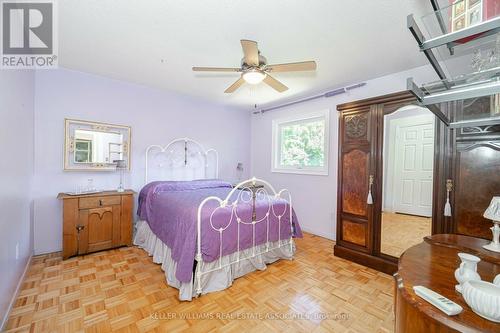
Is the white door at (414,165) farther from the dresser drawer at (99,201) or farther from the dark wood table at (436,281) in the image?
the dresser drawer at (99,201)

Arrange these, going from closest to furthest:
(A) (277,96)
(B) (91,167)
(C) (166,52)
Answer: (C) (166,52)
(B) (91,167)
(A) (277,96)

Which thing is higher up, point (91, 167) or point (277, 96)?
point (277, 96)

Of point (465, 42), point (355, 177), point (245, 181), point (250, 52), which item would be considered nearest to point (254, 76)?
point (250, 52)

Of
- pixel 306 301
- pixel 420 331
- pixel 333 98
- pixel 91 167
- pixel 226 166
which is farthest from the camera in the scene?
pixel 226 166

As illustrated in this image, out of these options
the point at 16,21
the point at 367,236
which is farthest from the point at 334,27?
the point at 16,21

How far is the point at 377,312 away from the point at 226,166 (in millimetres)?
3545

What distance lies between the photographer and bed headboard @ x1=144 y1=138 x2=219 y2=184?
3.78 meters

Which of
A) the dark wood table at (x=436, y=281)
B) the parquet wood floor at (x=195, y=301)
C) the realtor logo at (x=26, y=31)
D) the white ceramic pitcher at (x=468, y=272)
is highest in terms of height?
the realtor logo at (x=26, y=31)

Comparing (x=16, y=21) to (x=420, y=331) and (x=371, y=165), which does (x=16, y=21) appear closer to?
(x=420, y=331)

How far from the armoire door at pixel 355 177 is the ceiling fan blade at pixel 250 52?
1642 millimetres

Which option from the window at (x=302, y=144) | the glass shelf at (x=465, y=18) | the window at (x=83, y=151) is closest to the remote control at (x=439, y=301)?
the glass shelf at (x=465, y=18)

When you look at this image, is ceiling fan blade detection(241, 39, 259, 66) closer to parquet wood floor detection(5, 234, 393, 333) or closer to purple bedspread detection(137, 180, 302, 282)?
purple bedspread detection(137, 180, 302, 282)

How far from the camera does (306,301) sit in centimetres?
204

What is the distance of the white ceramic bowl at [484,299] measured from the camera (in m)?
0.67
